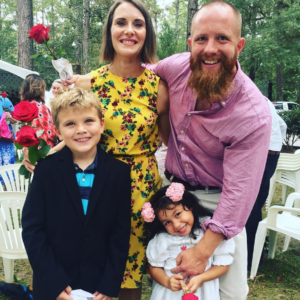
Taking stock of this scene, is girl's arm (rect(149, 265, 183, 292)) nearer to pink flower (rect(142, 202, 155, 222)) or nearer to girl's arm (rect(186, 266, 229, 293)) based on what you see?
girl's arm (rect(186, 266, 229, 293))

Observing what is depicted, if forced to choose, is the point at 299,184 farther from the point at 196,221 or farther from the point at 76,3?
the point at 76,3

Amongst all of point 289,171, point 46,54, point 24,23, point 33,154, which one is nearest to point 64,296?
point 33,154

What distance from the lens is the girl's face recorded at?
204 cm

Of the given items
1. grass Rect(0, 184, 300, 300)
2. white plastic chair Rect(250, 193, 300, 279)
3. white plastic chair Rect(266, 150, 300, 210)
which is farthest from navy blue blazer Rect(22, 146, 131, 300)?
white plastic chair Rect(266, 150, 300, 210)

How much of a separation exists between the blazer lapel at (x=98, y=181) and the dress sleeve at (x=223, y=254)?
2.73 ft

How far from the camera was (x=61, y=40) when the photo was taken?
90.5 feet

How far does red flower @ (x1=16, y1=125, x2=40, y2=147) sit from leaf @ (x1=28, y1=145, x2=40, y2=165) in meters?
0.04

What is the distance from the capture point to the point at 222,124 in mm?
1973

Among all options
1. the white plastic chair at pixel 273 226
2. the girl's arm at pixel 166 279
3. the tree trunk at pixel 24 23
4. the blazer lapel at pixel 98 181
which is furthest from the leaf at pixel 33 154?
the tree trunk at pixel 24 23

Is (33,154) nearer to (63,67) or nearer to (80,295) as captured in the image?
(63,67)

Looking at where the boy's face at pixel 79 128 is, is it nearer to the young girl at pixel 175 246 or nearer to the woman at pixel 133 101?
the woman at pixel 133 101

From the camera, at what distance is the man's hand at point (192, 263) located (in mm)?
1973

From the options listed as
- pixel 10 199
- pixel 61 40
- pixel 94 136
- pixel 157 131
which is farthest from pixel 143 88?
pixel 61 40

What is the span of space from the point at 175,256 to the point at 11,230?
1.71 m
